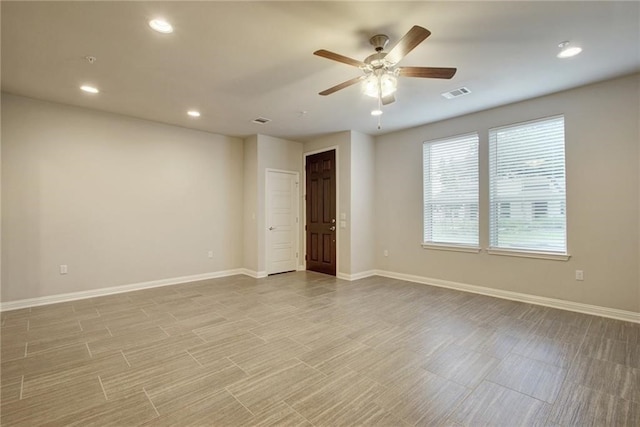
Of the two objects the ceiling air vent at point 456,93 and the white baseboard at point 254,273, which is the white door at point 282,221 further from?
the ceiling air vent at point 456,93

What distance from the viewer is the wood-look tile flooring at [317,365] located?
194 centimetres

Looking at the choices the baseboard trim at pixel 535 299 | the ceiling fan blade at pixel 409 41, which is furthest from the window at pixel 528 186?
the ceiling fan blade at pixel 409 41

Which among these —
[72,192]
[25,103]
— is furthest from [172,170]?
[25,103]

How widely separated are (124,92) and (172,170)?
5.62 feet

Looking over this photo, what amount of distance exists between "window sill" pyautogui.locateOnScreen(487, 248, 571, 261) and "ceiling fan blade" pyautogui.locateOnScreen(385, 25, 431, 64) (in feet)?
11.2

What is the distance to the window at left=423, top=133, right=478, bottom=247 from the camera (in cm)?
486

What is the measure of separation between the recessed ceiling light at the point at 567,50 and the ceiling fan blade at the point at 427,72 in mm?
1303

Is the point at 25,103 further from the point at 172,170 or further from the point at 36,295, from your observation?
the point at 36,295

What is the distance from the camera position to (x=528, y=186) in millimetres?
4227

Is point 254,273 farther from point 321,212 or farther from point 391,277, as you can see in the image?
point 391,277

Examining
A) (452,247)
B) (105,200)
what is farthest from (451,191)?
(105,200)

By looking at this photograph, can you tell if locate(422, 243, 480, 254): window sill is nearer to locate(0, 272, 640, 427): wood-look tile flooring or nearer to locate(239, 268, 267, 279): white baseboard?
locate(0, 272, 640, 427): wood-look tile flooring

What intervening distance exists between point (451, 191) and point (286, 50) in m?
3.63

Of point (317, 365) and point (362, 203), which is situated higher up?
point (362, 203)
